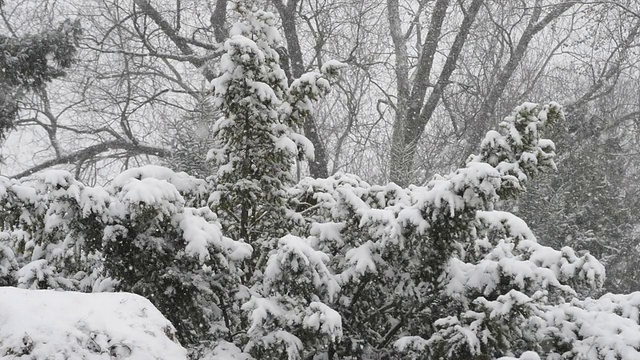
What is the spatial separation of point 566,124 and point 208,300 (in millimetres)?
11423

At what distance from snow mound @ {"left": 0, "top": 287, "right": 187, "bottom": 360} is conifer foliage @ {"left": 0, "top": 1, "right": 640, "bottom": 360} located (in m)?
Result: 1.40

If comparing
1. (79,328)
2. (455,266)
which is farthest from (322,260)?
(79,328)

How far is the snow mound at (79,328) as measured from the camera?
182 cm

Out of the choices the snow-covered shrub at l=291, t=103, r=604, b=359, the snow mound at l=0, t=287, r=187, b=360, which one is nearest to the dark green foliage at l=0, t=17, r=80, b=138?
the snow-covered shrub at l=291, t=103, r=604, b=359

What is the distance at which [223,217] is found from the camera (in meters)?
5.25

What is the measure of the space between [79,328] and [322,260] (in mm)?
2067

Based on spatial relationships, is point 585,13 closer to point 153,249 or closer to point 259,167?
point 259,167

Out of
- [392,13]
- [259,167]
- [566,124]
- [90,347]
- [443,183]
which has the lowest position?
[90,347]

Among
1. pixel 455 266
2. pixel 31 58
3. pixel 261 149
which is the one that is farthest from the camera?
pixel 31 58

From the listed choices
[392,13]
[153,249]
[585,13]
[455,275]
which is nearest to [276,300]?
[153,249]

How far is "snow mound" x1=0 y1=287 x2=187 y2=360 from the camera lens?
1817 millimetres

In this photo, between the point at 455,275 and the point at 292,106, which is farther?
the point at 292,106

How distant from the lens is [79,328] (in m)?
1.91

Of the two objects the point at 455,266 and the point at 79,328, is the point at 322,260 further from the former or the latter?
the point at 79,328
